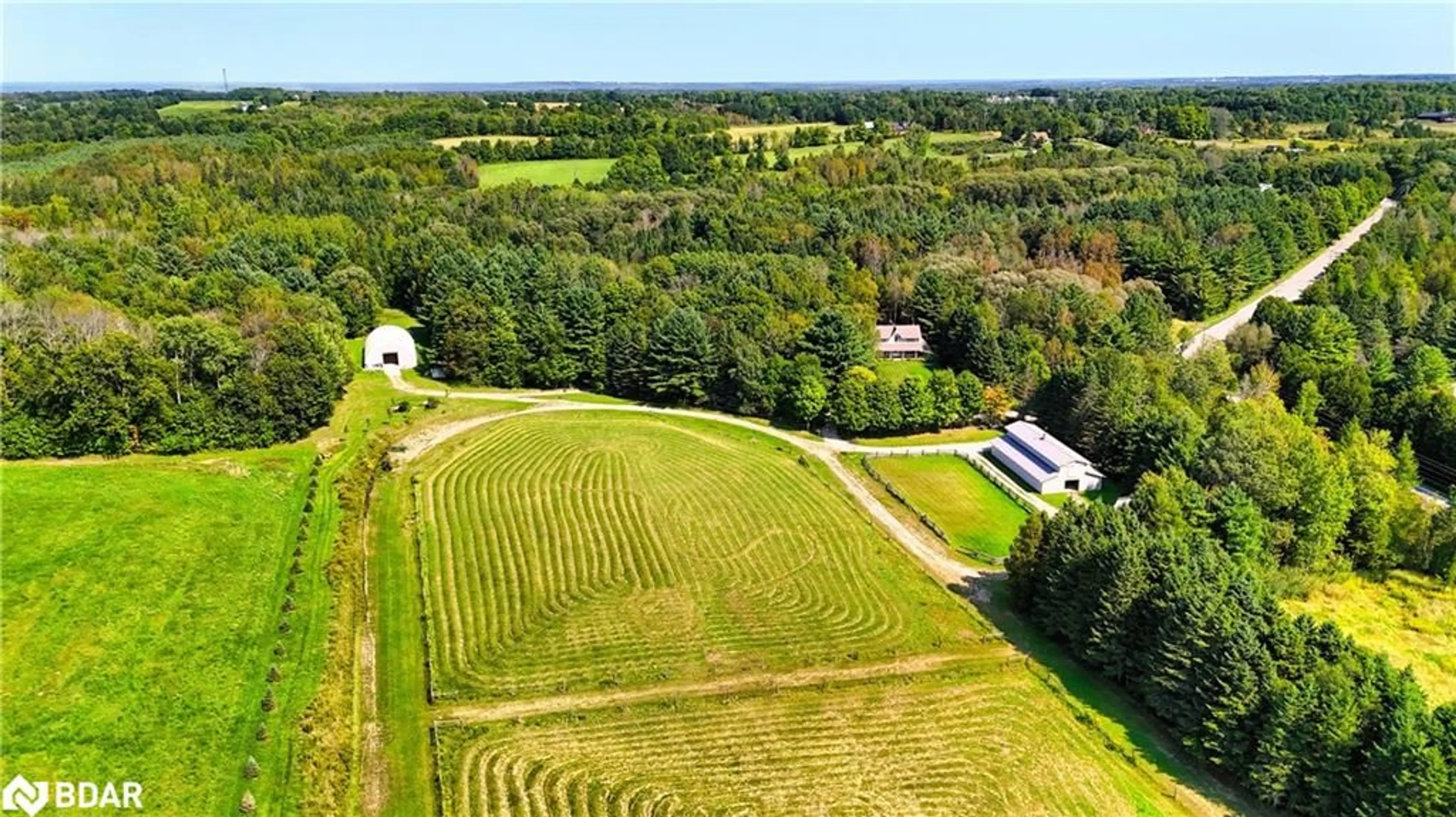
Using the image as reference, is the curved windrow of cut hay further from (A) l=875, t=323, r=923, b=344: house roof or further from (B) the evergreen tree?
(A) l=875, t=323, r=923, b=344: house roof

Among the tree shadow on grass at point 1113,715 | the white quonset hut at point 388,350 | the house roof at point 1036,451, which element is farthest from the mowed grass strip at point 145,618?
the house roof at point 1036,451

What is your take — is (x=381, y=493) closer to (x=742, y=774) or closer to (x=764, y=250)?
(x=742, y=774)

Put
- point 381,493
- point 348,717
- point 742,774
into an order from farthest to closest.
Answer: point 381,493 → point 348,717 → point 742,774

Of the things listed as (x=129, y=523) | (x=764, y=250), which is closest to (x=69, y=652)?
(x=129, y=523)

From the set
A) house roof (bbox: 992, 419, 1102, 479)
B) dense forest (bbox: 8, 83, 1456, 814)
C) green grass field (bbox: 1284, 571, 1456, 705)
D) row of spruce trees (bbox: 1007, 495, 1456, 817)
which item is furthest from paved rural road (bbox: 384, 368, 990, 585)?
green grass field (bbox: 1284, 571, 1456, 705)

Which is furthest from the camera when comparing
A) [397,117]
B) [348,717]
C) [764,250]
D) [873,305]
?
→ [397,117]
